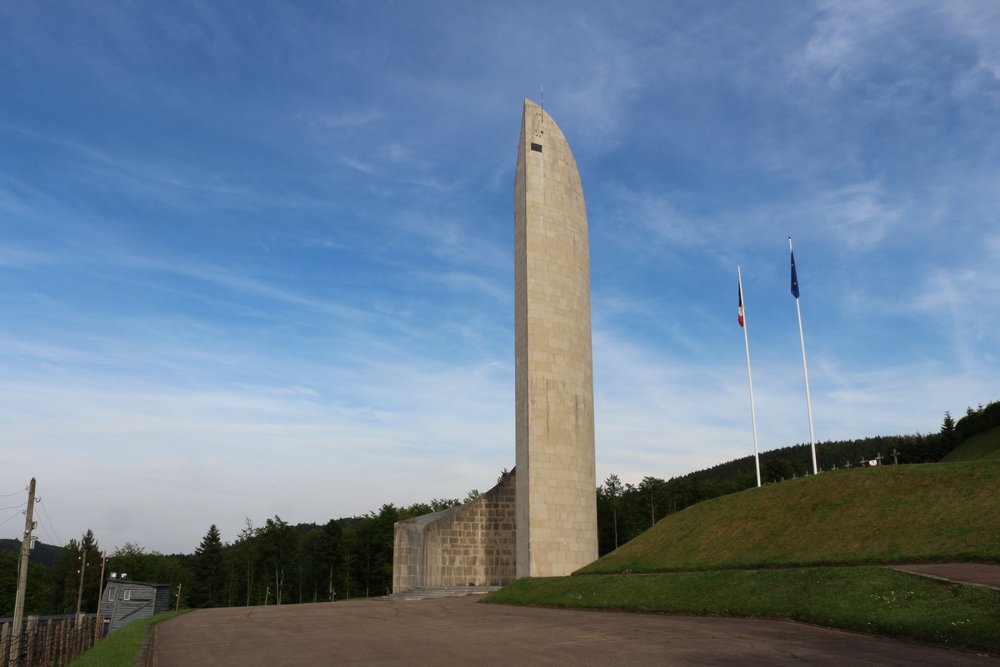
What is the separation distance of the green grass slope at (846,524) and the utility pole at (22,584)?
968 inches

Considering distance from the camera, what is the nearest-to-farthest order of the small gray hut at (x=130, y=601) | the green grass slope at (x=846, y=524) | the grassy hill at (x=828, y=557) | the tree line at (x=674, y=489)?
the grassy hill at (x=828, y=557) < the green grass slope at (x=846, y=524) < the small gray hut at (x=130, y=601) < the tree line at (x=674, y=489)

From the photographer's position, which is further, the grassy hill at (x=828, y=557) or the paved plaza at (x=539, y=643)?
the grassy hill at (x=828, y=557)

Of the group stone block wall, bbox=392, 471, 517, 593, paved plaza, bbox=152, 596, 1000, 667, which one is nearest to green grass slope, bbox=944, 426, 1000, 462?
stone block wall, bbox=392, 471, 517, 593

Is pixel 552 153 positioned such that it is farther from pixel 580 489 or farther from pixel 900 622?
pixel 900 622

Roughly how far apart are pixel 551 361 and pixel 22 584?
2802 centimetres

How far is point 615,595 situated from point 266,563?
3629 inches

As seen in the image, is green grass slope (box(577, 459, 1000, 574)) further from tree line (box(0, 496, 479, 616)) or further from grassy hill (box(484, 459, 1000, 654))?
tree line (box(0, 496, 479, 616))

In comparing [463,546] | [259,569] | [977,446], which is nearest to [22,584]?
[463,546]

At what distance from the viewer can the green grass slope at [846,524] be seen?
23.5m

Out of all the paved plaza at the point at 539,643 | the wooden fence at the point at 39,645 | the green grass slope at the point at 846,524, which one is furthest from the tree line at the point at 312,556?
the paved plaza at the point at 539,643

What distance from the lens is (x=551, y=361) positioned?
139 feet

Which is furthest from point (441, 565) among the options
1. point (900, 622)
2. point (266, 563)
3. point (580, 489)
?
point (266, 563)

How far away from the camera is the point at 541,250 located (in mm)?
44031

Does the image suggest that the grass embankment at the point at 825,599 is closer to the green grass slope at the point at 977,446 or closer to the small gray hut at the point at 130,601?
the small gray hut at the point at 130,601
